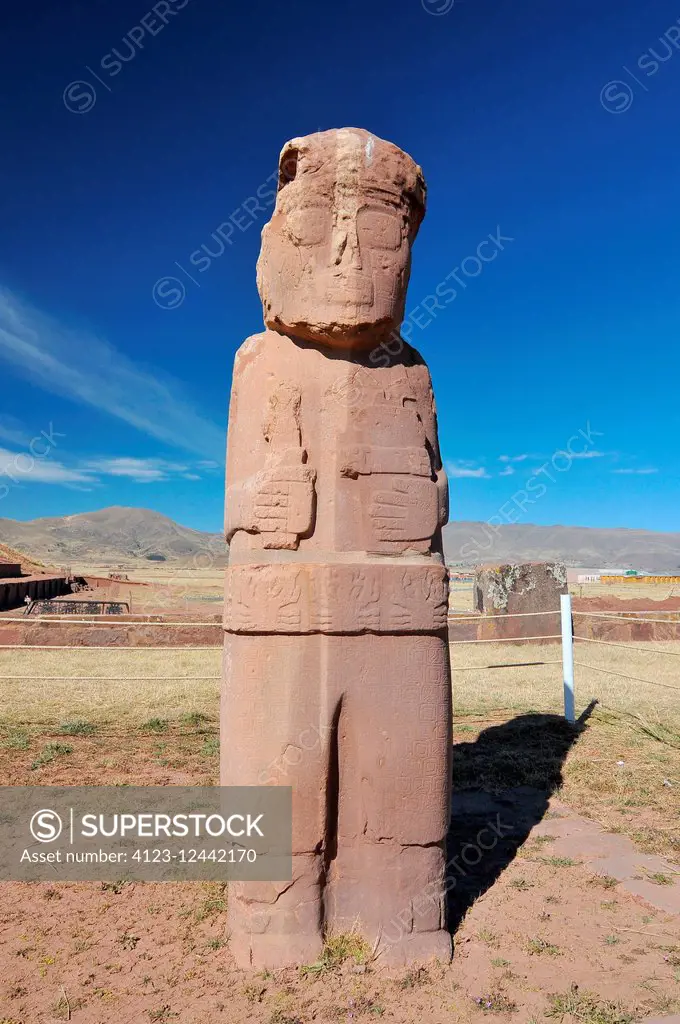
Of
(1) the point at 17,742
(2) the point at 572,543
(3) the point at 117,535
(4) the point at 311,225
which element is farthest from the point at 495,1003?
(2) the point at 572,543

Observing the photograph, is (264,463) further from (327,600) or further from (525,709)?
(525,709)

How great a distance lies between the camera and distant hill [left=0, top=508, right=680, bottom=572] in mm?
108812

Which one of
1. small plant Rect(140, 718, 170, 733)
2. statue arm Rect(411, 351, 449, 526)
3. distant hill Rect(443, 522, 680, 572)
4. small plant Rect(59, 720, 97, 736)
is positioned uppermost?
distant hill Rect(443, 522, 680, 572)

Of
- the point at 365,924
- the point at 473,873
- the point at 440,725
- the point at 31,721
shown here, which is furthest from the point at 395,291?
the point at 31,721

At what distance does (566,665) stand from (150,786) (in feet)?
14.3

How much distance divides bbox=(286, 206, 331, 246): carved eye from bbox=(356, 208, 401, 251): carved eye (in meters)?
0.16


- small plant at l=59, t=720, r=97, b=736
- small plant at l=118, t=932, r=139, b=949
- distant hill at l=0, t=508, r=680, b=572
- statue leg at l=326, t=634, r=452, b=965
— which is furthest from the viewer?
distant hill at l=0, t=508, r=680, b=572

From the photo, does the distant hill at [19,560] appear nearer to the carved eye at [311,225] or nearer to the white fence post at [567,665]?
the white fence post at [567,665]

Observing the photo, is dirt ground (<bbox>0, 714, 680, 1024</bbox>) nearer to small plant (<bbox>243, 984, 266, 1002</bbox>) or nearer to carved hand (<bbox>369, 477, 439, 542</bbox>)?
small plant (<bbox>243, 984, 266, 1002</bbox>)

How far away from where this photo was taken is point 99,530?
445ft

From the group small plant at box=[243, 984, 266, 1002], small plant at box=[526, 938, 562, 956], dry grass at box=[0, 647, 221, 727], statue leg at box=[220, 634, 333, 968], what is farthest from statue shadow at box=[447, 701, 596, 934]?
dry grass at box=[0, 647, 221, 727]

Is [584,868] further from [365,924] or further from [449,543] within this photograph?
[449,543]

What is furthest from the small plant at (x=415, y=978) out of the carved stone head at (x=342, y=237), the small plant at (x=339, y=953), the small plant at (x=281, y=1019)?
the carved stone head at (x=342, y=237)

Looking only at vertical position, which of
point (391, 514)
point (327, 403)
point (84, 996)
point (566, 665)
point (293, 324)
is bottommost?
point (84, 996)
